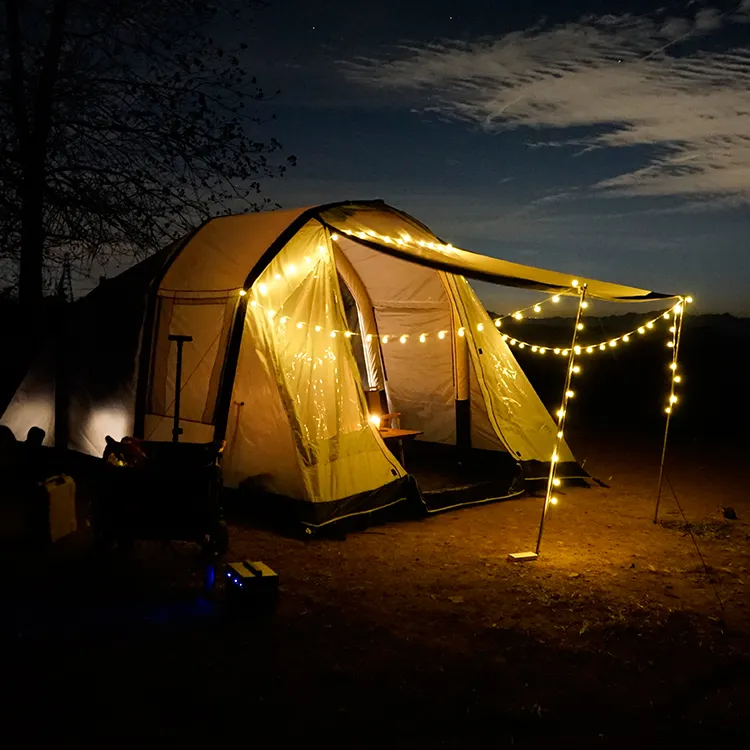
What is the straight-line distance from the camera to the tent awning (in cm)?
654

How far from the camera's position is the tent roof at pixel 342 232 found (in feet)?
21.8

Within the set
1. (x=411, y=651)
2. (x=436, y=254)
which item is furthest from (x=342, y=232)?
(x=411, y=651)

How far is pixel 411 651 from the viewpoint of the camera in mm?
4148

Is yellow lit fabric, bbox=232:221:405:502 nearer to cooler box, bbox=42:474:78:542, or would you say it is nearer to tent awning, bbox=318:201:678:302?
tent awning, bbox=318:201:678:302

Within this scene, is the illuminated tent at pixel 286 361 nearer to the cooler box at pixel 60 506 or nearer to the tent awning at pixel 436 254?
the tent awning at pixel 436 254

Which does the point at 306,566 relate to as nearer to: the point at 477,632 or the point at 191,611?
the point at 191,611

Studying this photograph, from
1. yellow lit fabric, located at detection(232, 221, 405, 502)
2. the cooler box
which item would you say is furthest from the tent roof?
the cooler box

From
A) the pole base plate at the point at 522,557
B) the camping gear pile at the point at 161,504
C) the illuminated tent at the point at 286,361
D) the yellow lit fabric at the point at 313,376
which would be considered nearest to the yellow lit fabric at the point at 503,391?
Result: the illuminated tent at the point at 286,361

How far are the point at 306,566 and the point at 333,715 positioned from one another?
2164mm

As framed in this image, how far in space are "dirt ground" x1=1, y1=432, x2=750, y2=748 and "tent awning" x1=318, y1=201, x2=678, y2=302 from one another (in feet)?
7.22

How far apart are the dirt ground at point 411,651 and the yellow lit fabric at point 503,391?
189cm

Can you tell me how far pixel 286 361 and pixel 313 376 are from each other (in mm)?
298

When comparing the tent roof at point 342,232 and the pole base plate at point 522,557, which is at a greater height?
the tent roof at point 342,232

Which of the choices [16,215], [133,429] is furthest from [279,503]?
[16,215]
